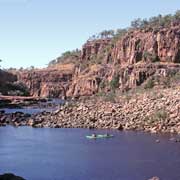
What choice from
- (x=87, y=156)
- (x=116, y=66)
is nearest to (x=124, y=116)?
(x=87, y=156)

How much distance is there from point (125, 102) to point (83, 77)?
87948 mm

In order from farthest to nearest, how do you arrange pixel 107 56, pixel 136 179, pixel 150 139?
1. pixel 107 56
2. pixel 150 139
3. pixel 136 179

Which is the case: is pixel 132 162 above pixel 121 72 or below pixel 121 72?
below

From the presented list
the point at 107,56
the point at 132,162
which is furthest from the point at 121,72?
the point at 132,162

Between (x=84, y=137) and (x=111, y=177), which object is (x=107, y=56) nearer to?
(x=84, y=137)

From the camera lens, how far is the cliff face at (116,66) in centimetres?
13100

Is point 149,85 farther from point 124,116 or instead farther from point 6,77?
point 6,77

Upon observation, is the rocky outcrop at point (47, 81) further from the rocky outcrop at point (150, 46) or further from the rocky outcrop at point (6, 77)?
the rocky outcrop at point (150, 46)

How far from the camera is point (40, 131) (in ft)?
228

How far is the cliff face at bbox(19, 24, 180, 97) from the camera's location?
5157 inches

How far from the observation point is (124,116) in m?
71.2

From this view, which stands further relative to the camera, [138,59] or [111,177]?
[138,59]

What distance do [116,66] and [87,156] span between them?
102787mm

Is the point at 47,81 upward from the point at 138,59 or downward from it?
→ downward
